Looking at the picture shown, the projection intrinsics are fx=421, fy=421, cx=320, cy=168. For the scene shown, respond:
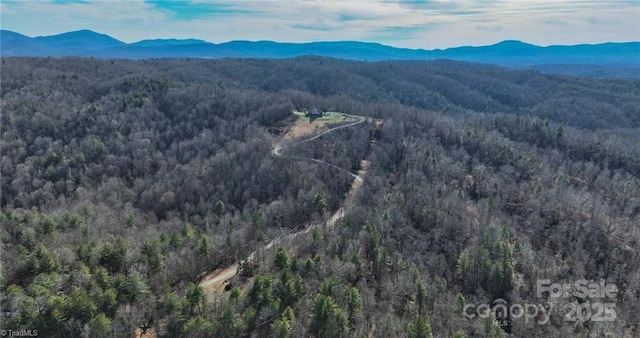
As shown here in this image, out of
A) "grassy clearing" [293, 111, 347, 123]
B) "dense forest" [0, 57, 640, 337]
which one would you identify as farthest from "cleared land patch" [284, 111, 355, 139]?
"dense forest" [0, 57, 640, 337]

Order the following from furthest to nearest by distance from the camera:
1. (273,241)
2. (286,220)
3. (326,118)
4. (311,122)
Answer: (326,118), (311,122), (286,220), (273,241)

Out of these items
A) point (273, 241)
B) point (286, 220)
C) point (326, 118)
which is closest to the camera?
point (273, 241)

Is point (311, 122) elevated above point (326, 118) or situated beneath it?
situated beneath

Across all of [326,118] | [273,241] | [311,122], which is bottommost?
[273,241]

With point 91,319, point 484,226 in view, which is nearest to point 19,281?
point 91,319

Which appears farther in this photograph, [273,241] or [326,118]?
[326,118]

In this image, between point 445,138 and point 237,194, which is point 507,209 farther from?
point 237,194

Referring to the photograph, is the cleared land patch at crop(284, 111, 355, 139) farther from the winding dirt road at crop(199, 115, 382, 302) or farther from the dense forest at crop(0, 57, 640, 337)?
the winding dirt road at crop(199, 115, 382, 302)

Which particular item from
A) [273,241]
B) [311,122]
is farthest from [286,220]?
[311,122]

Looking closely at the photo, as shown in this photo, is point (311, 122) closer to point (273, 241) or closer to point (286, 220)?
point (286, 220)
